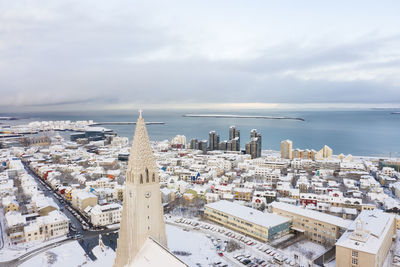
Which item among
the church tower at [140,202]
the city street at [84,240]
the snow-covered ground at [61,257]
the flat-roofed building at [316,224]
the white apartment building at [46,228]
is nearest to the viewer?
the church tower at [140,202]

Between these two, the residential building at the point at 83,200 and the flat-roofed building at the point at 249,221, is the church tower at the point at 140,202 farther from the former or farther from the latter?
the residential building at the point at 83,200

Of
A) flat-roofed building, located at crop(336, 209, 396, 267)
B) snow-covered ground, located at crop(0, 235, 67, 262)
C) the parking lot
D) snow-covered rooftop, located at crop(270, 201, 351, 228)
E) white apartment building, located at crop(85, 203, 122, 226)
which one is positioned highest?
flat-roofed building, located at crop(336, 209, 396, 267)

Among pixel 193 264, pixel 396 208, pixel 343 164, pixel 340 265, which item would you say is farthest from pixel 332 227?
pixel 343 164

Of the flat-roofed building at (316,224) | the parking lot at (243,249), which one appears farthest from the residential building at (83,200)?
the flat-roofed building at (316,224)

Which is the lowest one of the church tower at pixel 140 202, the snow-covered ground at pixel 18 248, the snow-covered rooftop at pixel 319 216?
the snow-covered ground at pixel 18 248

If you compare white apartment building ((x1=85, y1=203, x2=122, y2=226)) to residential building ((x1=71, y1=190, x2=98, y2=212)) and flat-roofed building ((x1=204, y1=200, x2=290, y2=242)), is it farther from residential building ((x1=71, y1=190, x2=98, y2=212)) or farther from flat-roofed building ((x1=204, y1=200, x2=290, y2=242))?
flat-roofed building ((x1=204, y1=200, x2=290, y2=242))

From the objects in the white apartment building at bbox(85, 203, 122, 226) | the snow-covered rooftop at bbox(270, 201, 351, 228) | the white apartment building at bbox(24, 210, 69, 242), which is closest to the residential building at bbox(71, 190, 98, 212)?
the white apartment building at bbox(85, 203, 122, 226)
